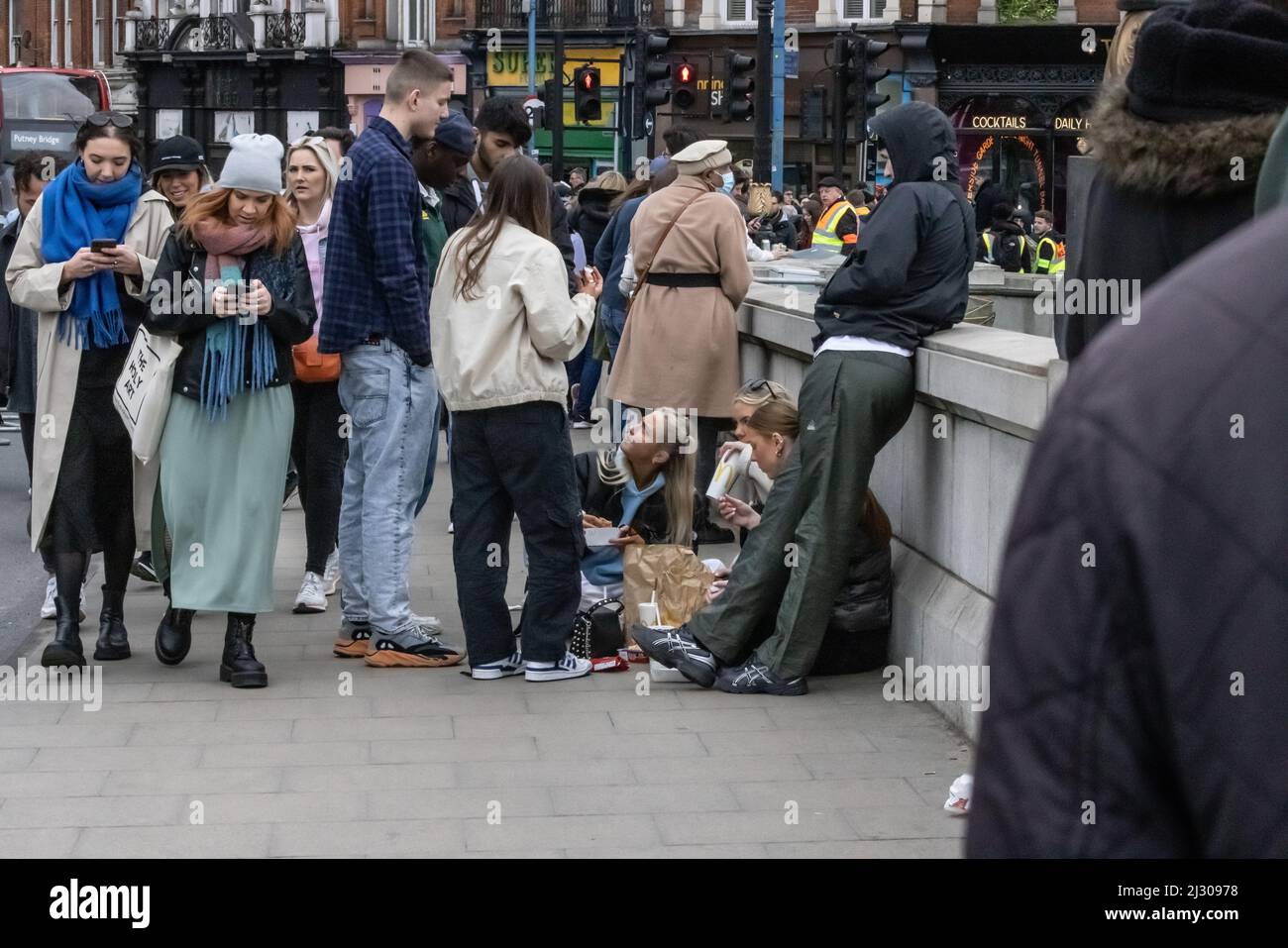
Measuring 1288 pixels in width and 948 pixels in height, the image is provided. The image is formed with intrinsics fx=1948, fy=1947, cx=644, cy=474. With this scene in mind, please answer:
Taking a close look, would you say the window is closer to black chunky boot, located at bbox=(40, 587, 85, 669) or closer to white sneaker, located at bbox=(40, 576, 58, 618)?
white sneaker, located at bbox=(40, 576, 58, 618)

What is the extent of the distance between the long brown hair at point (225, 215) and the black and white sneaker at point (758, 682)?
2.22m

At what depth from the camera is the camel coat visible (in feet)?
30.5

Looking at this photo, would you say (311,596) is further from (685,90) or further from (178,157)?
(685,90)

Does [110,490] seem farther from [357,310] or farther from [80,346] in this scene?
[357,310]

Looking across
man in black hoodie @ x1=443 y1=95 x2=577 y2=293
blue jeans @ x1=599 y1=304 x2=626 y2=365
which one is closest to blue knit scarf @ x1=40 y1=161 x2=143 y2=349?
man in black hoodie @ x1=443 y1=95 x2=577 y2=293

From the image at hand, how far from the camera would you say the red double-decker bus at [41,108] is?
34812 millimetres

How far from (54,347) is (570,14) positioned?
42752 millimetres

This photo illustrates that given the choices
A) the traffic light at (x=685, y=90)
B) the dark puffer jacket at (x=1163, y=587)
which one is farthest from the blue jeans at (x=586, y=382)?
the dark puffer jacket at (x=1163, y=587)

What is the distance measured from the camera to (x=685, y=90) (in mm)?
24781

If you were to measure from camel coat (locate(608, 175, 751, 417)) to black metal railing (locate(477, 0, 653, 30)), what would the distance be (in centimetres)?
3728

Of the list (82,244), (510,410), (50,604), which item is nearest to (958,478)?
(510,410)

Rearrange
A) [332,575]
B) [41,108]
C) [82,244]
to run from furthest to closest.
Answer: [41,108], [332,575], [82,244]

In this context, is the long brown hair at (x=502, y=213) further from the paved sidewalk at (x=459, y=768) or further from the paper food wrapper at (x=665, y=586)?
the paved sidewalk at (x=459, y=768)
